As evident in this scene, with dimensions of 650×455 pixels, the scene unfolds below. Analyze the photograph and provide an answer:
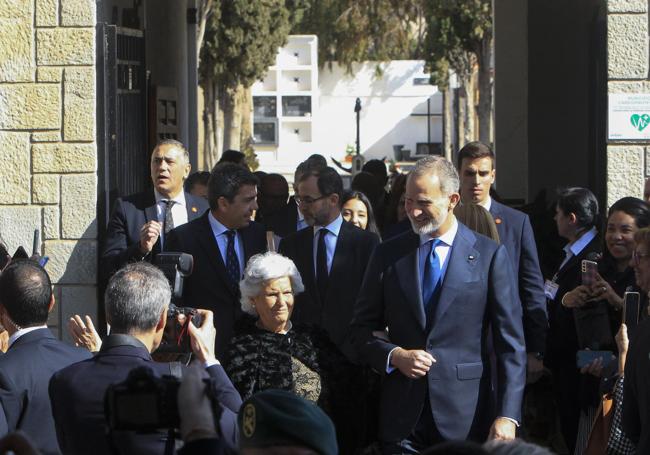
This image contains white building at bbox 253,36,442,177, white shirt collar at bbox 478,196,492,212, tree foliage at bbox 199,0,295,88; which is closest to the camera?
white shirt collar at bbox 478,196,492,212

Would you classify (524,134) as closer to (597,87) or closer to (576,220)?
(597,87)

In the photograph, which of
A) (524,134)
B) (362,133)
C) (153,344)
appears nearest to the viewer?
(153,344)

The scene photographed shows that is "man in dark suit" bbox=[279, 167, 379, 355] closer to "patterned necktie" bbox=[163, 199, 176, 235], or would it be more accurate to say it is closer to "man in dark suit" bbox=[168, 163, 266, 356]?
"man in dark suit" bbox=[168, 163, 266, 356]

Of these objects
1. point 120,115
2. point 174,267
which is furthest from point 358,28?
point 174,267

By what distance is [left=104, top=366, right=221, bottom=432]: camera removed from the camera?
2959mm

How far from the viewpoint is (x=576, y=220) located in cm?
771

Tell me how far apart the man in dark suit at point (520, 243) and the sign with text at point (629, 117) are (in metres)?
1.44

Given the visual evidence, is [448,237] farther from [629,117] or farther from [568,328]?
[629,117]

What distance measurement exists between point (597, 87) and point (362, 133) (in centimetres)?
4776

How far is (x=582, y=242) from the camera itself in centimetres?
764

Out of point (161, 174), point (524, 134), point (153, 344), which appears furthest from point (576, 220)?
point (524, 134)

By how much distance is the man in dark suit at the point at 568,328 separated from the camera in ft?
24.1

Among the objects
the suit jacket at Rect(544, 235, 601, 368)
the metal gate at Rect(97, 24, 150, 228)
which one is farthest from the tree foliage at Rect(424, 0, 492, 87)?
the suit jacket at Rect(544, 235, 601, 368)

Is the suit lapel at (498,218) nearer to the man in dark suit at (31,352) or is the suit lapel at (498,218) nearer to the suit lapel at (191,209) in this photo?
the suit lapel at (191,209)
